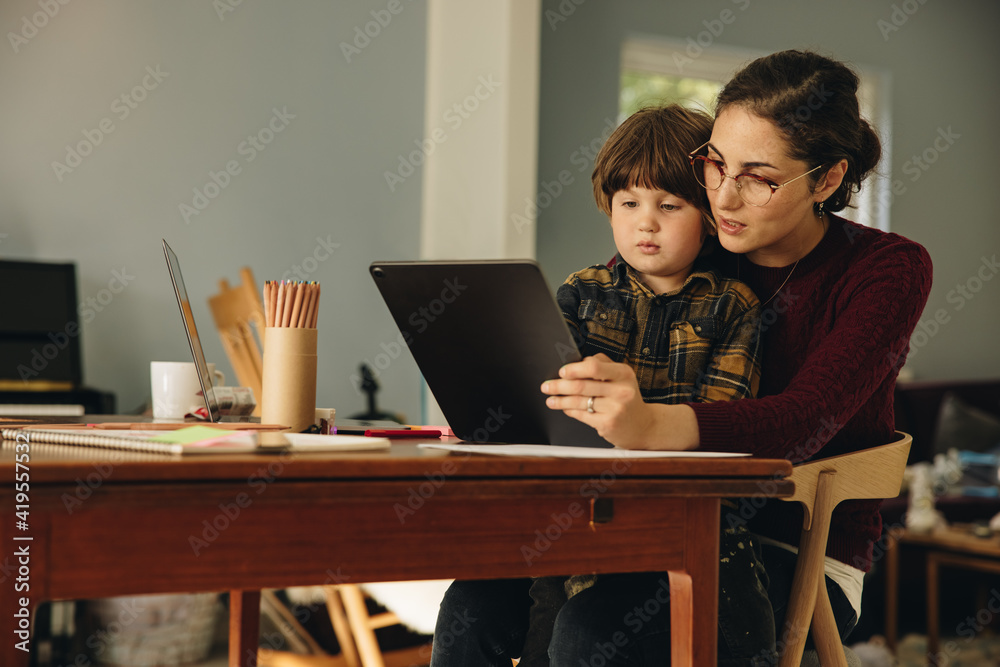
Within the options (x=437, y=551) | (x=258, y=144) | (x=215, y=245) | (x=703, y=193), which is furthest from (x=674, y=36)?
(x=437, y=551)

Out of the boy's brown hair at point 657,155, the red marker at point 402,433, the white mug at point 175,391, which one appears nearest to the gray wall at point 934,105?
the boy's brown hair at point 657,155

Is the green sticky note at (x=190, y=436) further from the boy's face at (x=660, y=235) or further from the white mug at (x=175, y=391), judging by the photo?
the boy's face at (x=660, y=235)

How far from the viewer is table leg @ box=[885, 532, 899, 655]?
3.13m

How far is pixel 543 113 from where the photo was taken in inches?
162

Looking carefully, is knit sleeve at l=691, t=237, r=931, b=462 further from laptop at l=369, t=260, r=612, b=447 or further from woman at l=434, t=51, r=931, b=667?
laptop at l=369, t=260, r=612, b=447

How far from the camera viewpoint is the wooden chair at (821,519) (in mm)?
1115

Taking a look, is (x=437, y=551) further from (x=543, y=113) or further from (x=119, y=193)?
(x=543, y=113)

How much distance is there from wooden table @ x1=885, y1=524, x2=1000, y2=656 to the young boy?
2.07 m

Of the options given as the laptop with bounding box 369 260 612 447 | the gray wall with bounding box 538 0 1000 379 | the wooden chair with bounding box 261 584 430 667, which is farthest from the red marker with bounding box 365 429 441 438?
the gray wall with bounding box 538 0 1000 379

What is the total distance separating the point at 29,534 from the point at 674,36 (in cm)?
430

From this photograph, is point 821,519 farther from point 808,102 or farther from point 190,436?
point 190,436

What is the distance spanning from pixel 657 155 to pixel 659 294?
21cm

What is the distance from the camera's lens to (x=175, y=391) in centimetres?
142

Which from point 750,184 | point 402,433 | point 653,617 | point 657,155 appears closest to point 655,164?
point 657,155
